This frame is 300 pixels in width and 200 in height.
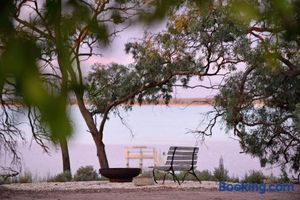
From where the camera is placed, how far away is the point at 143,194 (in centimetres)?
766

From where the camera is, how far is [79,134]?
85 cm

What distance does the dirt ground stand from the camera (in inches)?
287

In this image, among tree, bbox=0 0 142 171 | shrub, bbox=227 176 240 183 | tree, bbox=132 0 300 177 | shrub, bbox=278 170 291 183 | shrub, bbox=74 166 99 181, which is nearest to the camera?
tree, bbox=0 0 142 171

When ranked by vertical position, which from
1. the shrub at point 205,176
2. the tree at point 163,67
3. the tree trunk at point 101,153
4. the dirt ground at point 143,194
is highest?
the tree at point 163,67

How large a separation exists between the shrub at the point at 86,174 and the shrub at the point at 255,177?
3.02 meters

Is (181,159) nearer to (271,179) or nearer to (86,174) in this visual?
(271,179)

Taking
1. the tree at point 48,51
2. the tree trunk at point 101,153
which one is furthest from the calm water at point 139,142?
the tree at point 48,51

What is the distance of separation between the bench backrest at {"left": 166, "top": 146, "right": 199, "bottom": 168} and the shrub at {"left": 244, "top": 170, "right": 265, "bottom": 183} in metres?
1.10

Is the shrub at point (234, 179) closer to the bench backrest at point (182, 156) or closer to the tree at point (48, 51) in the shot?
the bench backrest at point (182, 156)

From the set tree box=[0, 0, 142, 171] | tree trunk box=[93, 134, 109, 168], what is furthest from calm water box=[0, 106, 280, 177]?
tree box=[0, 0, 142, 171]

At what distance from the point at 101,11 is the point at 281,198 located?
21.5 ft

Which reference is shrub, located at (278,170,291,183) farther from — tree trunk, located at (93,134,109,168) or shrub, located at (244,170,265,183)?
tree trunk, located at (93,134,109,168)

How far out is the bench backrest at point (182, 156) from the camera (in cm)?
975

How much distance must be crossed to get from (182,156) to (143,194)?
2.28 metres
